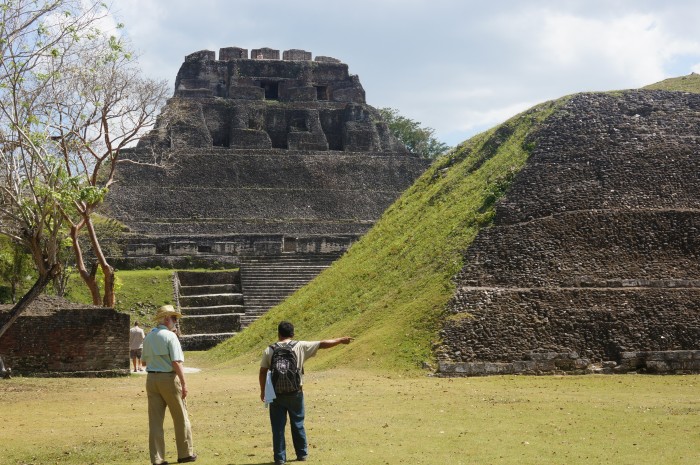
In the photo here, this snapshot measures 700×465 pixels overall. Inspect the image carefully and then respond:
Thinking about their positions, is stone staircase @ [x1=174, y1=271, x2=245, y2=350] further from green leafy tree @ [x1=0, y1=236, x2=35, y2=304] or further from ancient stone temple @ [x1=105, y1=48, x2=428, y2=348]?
green leafy tree @ [x1=0, y1=236, x2=35, y2=304]

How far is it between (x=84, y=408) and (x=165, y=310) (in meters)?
4.68

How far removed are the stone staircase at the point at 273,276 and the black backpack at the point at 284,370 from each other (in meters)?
19.4

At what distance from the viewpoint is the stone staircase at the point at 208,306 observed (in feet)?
87.0

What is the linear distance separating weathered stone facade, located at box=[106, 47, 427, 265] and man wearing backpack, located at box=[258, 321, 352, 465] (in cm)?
2427

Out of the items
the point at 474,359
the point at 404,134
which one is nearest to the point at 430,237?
the point at 474,359

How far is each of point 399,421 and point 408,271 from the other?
1039 cm

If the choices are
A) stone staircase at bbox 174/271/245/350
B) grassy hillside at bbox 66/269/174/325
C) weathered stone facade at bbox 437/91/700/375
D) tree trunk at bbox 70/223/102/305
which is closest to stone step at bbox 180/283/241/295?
stone staircase at bbox 174/271/245/350

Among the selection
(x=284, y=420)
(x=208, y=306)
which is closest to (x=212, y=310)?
(x=208, y=306)

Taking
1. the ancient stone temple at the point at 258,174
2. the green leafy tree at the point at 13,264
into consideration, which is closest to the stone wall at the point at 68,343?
the green leafy tree at the point at 13,264

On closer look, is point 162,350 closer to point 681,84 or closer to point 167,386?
point 167,386

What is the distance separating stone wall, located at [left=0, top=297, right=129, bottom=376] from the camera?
17.4 m

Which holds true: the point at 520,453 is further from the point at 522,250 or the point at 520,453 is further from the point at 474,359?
the point at 522,250

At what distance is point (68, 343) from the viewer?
17688 mm

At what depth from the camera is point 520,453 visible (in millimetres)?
8750
